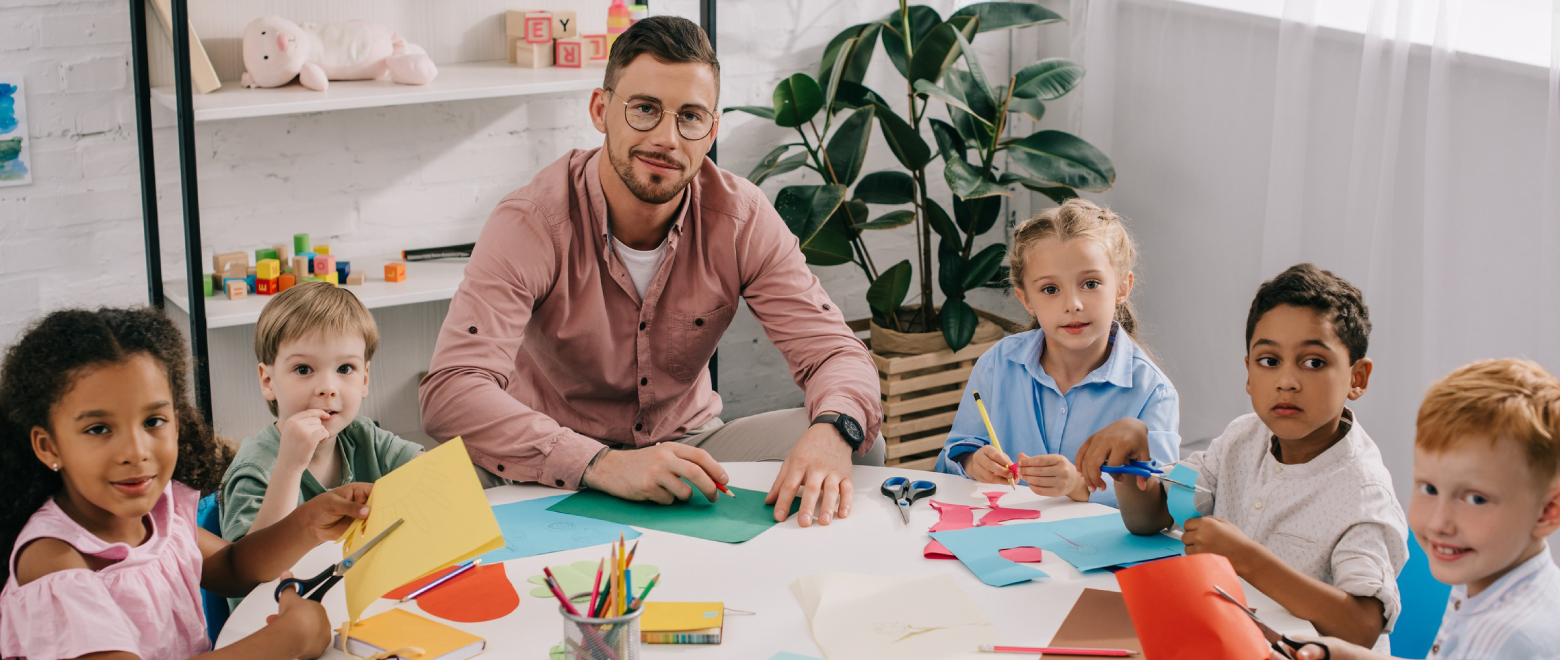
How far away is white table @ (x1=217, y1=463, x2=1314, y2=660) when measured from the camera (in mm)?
1231

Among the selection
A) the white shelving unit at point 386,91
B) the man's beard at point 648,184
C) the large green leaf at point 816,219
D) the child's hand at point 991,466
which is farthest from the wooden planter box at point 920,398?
the child's hand at point 991,466

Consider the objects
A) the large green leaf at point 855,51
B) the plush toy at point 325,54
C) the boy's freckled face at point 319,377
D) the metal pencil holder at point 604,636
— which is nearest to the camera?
the metal pencil holder at point 604,636

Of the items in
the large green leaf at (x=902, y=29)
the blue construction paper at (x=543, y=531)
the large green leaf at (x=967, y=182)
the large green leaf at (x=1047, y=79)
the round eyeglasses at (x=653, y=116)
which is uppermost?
the large green leaf at (x=902, y=29)

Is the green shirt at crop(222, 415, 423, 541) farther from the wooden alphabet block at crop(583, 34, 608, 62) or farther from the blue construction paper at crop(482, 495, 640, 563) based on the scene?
the wooden alphabet block at crop(583, 34, 608, 62)

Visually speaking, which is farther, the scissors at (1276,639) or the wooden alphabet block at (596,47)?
the wooden alphabet block at (596,47)

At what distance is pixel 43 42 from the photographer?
96.9 inches

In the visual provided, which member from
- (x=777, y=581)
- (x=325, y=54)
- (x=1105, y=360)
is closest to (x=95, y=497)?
(x=777, y=581)

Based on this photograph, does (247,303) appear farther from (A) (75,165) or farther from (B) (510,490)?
(B) (510,490)

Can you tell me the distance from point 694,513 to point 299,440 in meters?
0.47

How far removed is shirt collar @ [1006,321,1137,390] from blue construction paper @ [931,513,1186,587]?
1.17 feet

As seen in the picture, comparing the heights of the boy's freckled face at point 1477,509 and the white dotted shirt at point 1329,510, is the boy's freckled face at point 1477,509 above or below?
above

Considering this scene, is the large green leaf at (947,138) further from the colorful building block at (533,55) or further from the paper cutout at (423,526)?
the paper cutout at (423,526)

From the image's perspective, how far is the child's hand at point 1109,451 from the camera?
1.56 meters

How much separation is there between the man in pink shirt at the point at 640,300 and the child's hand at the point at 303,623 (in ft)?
1.64
